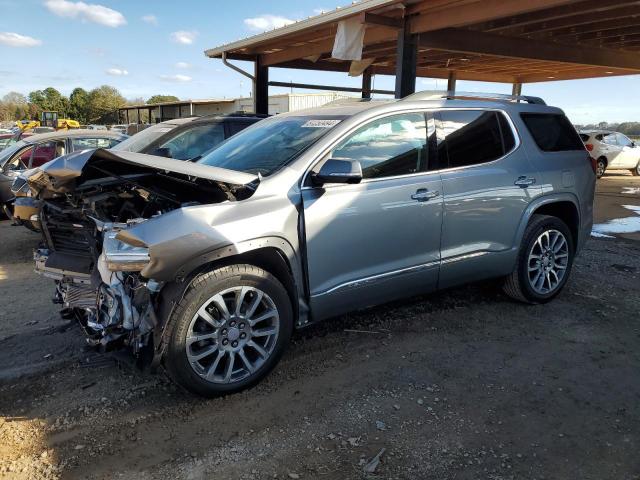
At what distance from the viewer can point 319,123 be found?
397cm

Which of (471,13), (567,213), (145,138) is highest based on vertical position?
(471,13)

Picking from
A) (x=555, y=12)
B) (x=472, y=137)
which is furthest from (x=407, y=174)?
(x=555, y=12)

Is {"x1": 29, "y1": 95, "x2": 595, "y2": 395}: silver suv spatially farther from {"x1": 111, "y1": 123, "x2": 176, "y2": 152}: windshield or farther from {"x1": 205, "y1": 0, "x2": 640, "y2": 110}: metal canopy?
{"x1": 205, "y1": 0, "x2": 640, "y2": 110}: metal canopy

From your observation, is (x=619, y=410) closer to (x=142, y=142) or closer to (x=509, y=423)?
(x=509, y=423)

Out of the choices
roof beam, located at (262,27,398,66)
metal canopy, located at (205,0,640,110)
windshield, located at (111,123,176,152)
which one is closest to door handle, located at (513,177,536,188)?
metal canopy, located at (205,0,640,110)

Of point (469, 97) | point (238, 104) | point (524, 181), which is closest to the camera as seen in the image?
point (524, 181)

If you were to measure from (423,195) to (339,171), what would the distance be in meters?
0.90

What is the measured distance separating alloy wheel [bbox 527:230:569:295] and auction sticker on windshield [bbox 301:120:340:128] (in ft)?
7.44

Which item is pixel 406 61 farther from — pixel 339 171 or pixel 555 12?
pixel 339 171

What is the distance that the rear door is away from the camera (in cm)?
418

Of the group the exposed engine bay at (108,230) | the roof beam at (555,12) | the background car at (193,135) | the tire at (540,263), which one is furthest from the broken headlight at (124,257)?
the roof beam at (555,12)

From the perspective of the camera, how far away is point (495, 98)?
4863 mm

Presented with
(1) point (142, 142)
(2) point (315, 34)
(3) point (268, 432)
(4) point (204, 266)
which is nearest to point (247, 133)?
(4) point (204, 266)

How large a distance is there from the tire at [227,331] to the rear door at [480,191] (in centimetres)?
157
